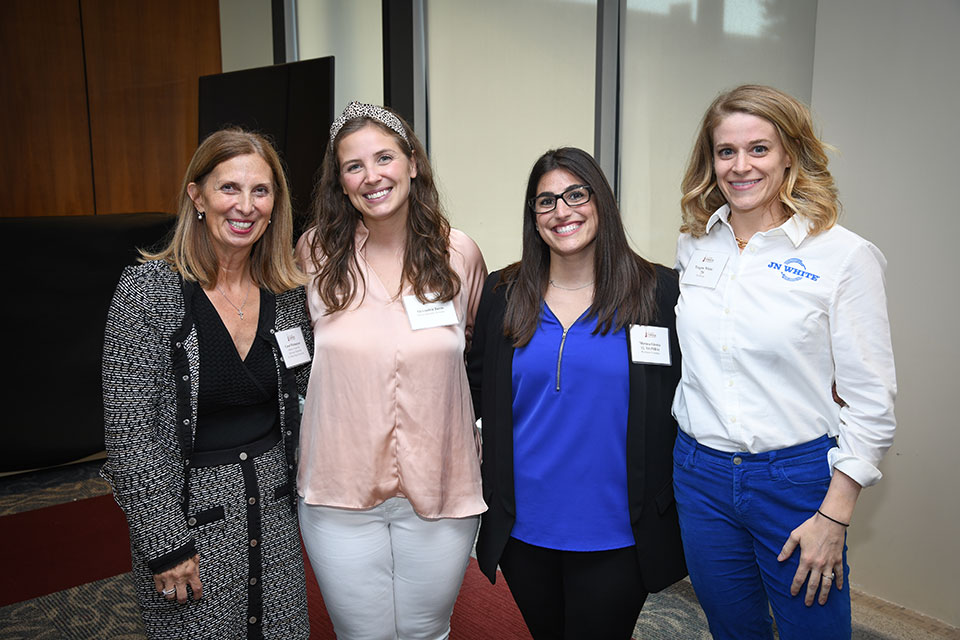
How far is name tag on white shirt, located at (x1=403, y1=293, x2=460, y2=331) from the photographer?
72.1 inches

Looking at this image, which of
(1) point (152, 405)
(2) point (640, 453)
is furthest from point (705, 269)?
(1) point (152, 405)

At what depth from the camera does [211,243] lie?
1820 millimetres

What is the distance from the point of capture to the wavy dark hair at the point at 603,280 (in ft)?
5.69

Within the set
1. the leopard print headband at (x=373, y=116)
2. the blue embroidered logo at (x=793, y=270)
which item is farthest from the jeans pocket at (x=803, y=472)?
the leopard print headband at (x=373, y=116)

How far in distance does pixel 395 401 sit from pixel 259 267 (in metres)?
0.52

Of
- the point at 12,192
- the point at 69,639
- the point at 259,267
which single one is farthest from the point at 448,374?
the point at 12,192

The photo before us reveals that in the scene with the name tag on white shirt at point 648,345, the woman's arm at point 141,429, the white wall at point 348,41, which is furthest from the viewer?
the white wall at point 348,41

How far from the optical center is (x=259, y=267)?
1.90 metres

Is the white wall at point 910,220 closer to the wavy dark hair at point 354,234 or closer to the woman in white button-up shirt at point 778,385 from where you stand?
the woman in white button-up shirt at point 778,385

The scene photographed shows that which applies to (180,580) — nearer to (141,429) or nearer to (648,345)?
(141,429)

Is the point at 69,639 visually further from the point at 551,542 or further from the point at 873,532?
the point at 873,532

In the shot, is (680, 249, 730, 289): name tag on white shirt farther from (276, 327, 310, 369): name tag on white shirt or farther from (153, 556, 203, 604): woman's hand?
(153, 556, 203, 604): woman's hand

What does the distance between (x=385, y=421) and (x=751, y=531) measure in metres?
0.89

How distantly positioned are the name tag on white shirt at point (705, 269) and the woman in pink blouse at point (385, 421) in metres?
0.60
